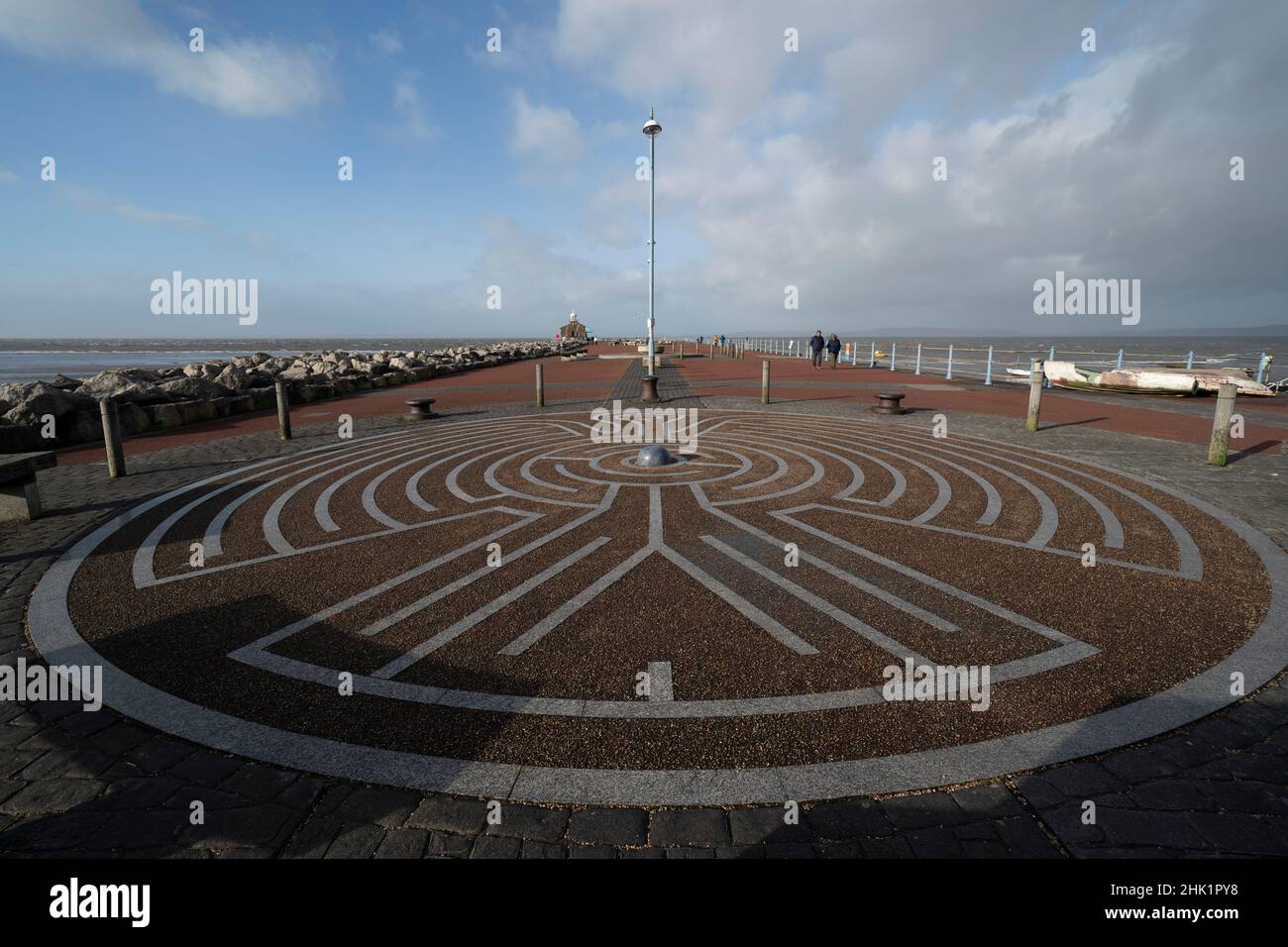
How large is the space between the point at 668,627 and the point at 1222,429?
1143 centimetres

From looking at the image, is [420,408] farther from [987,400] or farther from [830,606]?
[987,400]

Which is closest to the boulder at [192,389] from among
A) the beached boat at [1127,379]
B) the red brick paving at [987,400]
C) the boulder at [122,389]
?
the boulder at [122,389]

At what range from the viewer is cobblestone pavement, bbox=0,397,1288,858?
2736 mm

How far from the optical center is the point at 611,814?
116 inches

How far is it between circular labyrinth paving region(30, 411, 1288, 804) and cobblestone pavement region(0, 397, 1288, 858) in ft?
0.47

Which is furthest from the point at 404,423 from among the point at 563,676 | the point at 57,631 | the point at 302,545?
the point at 563,676

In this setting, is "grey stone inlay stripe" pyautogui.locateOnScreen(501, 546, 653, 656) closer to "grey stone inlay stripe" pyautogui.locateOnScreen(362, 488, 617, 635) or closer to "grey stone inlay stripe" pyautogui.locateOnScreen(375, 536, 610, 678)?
"grey stone inlay stripe" pyautogui.locateOnScreen(375, 536, 610, 678)

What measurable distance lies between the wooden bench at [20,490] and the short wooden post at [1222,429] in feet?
59.2

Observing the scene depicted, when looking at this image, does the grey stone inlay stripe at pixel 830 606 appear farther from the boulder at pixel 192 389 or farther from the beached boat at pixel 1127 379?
the beached boat at pixel 1127 379

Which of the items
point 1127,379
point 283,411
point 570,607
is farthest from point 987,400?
point 283,411

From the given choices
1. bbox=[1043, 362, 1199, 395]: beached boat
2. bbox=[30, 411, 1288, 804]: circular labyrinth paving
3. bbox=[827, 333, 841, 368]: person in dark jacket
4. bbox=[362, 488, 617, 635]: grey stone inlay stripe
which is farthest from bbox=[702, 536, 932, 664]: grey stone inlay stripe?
bbox=[827, 333, 841, 368]: person in dark jacket

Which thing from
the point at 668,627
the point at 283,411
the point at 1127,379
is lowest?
the point at 668,627

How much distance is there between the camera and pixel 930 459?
10891 mm
